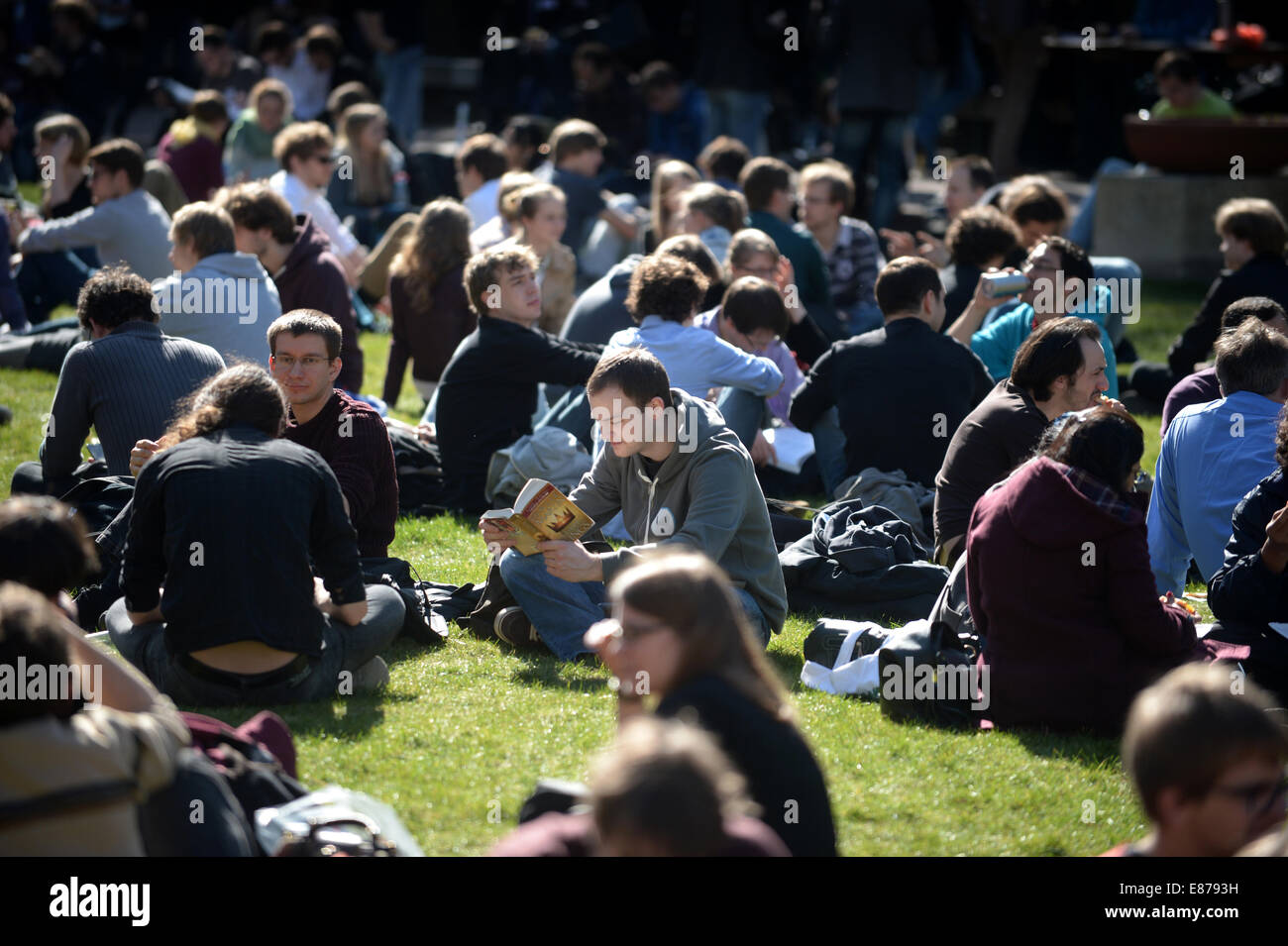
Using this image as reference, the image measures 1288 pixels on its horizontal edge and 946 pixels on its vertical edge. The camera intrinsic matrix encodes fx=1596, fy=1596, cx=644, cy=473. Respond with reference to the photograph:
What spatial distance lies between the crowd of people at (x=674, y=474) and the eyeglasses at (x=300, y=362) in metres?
0.01

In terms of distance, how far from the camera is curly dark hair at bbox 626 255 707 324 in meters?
7.64

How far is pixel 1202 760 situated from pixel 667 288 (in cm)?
491

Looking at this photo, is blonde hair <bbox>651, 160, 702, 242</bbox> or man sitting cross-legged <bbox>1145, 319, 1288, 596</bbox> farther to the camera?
blonde hair <bbox>651, 160, 702, 242</bbox>

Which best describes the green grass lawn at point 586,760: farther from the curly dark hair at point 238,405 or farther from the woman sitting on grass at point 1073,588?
the curly dark hair at point 238,405

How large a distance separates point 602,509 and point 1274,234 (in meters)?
5.18

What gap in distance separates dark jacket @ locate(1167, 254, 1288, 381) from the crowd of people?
0.03 m

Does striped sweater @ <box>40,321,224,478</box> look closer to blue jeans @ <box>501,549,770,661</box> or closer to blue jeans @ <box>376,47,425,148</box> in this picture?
blue jeans @ <box>501,549,770,661</box>

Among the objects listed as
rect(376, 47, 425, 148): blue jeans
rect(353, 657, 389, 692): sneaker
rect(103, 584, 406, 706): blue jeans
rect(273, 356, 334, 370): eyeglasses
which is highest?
rect(376, 47, 425, 148): blue jeans

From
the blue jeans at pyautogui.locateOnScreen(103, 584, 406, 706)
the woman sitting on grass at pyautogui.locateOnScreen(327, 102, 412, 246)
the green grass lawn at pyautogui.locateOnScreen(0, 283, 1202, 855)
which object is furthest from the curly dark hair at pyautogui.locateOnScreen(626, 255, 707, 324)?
the woman sitting on grass at pyautogui.locateOnScreen(327, 102, 412, 246)

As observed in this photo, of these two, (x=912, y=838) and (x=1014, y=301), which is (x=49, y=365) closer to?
(x=1014, y=301)

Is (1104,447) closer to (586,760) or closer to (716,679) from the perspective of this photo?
(586,760)
